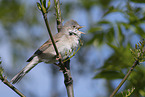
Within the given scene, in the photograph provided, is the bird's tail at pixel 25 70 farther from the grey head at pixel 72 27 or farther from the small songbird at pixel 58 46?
the grey head at pixel 72 27

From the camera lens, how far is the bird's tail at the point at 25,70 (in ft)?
8.13

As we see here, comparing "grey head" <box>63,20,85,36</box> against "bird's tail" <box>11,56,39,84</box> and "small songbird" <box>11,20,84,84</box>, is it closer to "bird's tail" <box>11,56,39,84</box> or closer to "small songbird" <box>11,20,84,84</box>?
"small songbird" <box>11,20,84,84</box>

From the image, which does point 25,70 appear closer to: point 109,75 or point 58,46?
point 58,46

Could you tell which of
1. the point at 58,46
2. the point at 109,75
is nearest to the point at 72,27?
the point at 58,46

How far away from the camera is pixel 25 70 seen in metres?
2.72

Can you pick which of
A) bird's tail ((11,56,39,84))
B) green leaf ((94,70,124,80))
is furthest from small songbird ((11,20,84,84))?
green leaf ((94,70,124,80))

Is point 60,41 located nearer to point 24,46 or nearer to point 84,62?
point 84,62

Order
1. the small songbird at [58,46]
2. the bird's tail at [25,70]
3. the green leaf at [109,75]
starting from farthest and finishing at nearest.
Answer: the small songbird at [58,46]
the bird's tail at [25,70]
the green leaf at [109,75]

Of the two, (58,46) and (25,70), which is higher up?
(58,46)

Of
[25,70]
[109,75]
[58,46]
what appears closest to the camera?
[109,75]

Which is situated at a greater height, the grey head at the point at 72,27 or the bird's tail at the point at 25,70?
the grey head at the point at 72,27

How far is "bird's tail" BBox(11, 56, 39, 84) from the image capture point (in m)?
2.48

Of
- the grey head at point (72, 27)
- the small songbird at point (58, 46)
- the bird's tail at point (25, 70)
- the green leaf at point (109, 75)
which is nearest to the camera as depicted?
the green leaf at point (109, 75)

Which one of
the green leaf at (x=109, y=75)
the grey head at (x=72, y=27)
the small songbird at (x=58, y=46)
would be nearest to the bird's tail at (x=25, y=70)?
the small songbird at (x=58, y=46)
